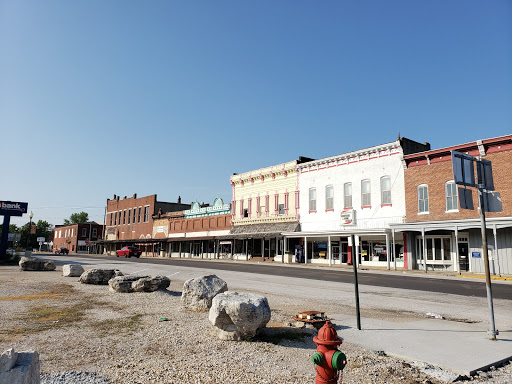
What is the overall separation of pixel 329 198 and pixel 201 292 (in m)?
28.4

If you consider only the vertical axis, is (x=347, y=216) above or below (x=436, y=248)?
above

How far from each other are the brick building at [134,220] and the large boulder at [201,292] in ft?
172

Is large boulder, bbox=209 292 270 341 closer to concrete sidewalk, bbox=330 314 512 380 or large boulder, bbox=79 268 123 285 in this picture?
concrete sidewalk, bbox=330 314 512 380

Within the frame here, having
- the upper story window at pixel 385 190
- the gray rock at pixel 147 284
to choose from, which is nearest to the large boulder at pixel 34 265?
the gray rock at pixel 147 284

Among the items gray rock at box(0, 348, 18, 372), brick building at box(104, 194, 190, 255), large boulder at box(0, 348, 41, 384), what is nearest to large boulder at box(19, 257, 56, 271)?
large boulder at box(0, 348, 41, 384)

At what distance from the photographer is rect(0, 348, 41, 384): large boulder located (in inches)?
116

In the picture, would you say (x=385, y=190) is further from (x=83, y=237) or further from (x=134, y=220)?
(x=83, y=237)

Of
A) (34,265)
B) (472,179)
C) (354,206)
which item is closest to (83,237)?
(34,265)

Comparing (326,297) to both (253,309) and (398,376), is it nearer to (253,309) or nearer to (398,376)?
(253,309)

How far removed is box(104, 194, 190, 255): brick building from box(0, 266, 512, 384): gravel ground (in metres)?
53.4

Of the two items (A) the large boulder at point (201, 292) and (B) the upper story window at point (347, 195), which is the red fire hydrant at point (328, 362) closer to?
(A) the large boulder at point (201, 292)

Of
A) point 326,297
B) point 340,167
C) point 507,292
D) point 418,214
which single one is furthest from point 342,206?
point 326,297

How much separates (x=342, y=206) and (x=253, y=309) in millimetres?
30097

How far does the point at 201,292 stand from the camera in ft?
31.9
